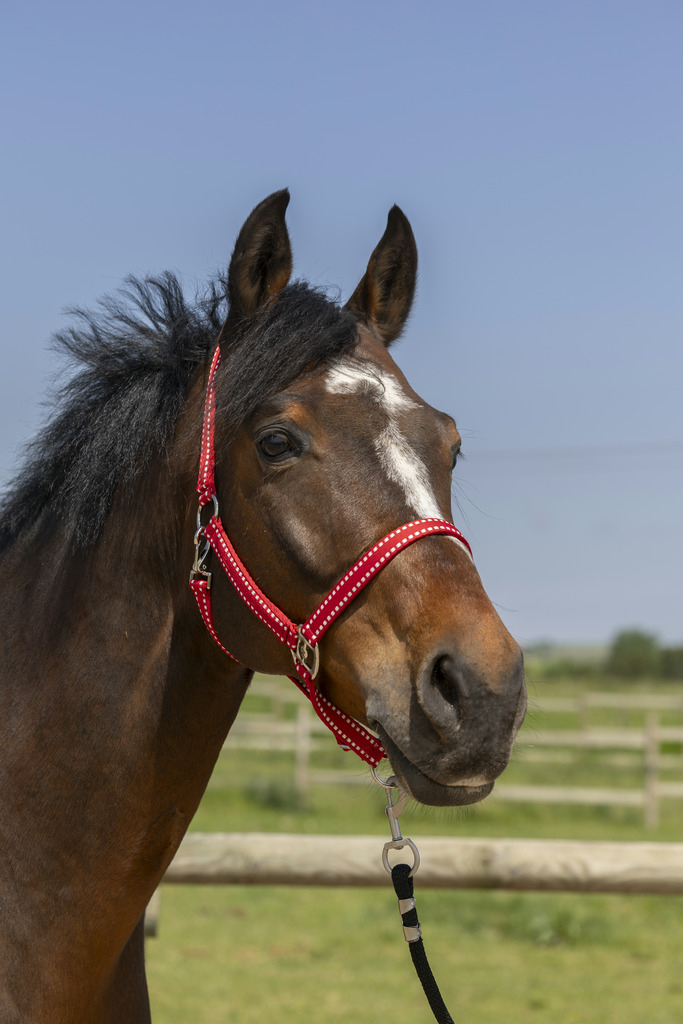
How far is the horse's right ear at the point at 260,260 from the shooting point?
2.22 meters

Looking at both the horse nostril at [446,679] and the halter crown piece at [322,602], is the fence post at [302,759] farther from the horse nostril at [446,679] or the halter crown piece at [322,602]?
the horse nostril at [446,679]

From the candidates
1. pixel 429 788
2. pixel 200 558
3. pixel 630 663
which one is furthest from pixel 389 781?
pixel 630 663

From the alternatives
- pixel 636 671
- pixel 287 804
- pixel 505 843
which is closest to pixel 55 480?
pixel 505 843

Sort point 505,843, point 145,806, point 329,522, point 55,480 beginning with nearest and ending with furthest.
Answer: point 329,522
point 145,806
point 55,480
point 505,843

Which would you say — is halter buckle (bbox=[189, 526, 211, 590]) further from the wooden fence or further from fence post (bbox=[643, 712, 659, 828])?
fence post (bbox=[643, 712, 659, 828])

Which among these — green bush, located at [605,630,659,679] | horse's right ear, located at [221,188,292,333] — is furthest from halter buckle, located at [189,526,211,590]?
green bush, located at [605,630,659,679]

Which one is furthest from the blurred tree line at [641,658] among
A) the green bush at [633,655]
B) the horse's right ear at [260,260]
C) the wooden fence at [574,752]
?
the horse's right ear at [260,260]

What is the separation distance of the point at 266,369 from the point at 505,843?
2.93 m

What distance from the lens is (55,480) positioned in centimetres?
238

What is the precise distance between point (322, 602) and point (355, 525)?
176mm

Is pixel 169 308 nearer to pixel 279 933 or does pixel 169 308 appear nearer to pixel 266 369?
pixel 266 369

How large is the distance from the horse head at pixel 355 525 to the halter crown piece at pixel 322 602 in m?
0.02

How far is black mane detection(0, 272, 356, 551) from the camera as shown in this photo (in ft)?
7.07

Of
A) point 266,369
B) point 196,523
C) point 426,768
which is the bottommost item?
point 426,768
